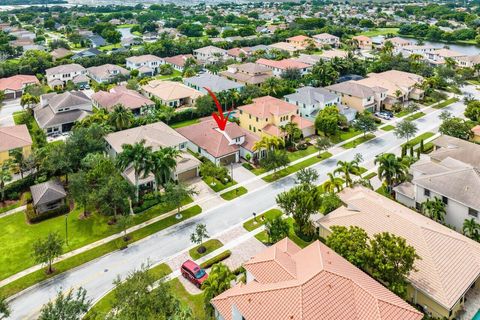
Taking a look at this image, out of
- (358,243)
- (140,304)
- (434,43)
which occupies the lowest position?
(434,43)

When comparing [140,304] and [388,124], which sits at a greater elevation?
[140,304]

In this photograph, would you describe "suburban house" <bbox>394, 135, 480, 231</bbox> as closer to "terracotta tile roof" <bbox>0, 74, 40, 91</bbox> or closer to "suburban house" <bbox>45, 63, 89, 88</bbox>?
"suburban house" <bbox>45, 63, 89, 88</bbox>

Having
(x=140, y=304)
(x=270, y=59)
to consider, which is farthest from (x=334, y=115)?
(x=270, y=59)

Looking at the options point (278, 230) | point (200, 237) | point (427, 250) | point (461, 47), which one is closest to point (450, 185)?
point (427, 250)

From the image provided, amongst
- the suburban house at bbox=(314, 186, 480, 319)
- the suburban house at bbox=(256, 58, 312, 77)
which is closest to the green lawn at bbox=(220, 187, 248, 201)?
the suburban house at bbox=(314, 186, 480, 319)

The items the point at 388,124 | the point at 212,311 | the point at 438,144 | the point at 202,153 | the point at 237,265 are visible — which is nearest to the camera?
the point at 212,311

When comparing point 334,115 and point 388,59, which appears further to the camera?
point 388,59

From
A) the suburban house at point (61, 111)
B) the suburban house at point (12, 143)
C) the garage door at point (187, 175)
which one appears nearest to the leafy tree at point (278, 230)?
the garage door at point (187, 175)

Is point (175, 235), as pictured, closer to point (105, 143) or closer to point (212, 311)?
point (212, 311)
